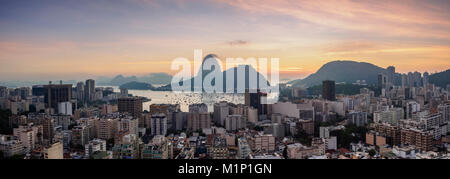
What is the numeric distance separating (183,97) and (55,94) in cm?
469

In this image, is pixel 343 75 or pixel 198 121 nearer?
pixel 198 121

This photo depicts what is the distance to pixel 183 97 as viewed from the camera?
483 inches

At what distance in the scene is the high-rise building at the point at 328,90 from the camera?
12959mm

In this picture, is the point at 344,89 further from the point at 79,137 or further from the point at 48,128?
the point at 48,128

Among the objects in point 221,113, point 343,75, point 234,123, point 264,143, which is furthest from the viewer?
point 343,75

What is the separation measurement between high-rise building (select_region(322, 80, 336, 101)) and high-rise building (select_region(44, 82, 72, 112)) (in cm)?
1033

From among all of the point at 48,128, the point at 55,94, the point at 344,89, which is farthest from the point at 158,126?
the point at 344,89

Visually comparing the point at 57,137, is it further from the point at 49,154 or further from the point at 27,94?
→ the point at 27,94

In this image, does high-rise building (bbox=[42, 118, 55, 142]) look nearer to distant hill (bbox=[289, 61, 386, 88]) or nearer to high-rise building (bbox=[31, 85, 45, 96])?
high-rise building (bbox=[31, 85, 45, 96])

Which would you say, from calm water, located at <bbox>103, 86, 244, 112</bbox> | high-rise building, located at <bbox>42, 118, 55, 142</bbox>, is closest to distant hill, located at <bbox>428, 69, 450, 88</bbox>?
calm water, located at <bbox>103, 86, 244, 112</bbox>

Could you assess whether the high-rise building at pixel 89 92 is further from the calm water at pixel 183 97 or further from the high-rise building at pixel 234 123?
the high-rise building at pixel 234 123

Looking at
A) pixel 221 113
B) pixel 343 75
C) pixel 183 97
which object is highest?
pixel 343 75

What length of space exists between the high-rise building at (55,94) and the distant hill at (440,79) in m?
12.3

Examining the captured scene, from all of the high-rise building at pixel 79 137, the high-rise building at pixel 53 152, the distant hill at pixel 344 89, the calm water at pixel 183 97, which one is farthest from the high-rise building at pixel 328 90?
the high-rise building at pixel 53 152
